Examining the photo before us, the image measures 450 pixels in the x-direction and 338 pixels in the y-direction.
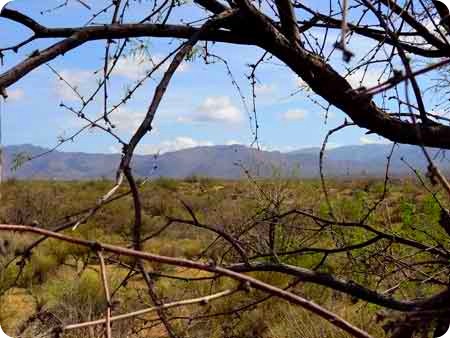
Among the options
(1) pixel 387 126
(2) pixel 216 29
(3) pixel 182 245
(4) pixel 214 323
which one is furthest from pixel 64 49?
(3) pixel 182 245

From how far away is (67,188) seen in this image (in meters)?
24.5

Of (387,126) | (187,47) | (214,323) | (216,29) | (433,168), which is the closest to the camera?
(433,168)

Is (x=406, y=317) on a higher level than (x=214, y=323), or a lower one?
higher

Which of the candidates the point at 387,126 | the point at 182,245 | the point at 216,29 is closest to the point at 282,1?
the point at 216,29

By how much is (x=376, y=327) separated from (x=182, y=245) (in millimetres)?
8365

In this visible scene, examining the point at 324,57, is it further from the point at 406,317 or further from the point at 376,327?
the point at 376,327

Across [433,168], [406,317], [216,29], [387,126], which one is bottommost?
[406,317]

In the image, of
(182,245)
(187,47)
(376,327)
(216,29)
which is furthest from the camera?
(182,245)

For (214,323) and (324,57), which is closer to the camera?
(324,57)

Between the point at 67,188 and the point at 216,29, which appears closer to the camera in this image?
the point at 216,29

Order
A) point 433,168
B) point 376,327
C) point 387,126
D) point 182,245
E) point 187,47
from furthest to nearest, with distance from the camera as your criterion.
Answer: point 182,245, point 376,327, point 387,126, point 187,47, point 433,168

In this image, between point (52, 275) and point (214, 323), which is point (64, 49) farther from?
point (52, 275)

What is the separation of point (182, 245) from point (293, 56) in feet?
36.2

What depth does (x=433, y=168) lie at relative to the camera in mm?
625
